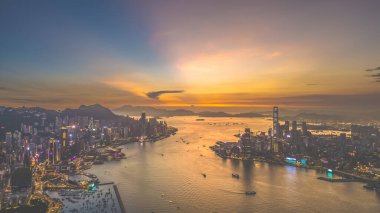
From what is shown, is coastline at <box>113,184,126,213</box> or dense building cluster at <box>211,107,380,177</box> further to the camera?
dense building cluster at <box>211,107,380,177</box>

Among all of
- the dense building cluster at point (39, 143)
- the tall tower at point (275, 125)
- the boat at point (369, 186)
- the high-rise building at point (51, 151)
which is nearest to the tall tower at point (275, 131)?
the tall tower at point (275, 125)

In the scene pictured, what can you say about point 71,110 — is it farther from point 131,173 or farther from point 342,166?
point 342,166

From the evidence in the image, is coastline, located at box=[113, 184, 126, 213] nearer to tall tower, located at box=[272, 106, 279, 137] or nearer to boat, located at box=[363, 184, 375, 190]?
boat, located at box=[363, 184, 375, 190]

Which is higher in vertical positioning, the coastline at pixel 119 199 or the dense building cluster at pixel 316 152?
the dense building cluster at pixel 316 152

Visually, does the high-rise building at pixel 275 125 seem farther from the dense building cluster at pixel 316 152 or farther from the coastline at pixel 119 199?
the coastline at pixel 119 199

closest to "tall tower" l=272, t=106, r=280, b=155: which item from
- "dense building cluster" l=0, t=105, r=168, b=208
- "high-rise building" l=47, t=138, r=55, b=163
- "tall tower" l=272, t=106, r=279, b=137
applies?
"tall tower" l=272, t=106, r=279, b=137

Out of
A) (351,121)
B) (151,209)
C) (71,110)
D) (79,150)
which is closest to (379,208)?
(151,209)

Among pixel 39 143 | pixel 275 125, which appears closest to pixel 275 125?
pixel 275 125

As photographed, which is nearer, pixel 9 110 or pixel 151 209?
pixel 151 209
